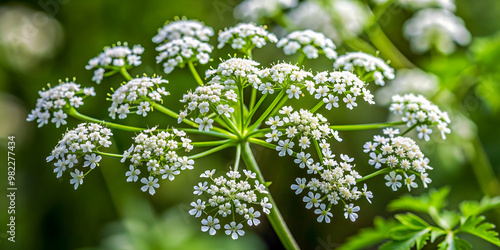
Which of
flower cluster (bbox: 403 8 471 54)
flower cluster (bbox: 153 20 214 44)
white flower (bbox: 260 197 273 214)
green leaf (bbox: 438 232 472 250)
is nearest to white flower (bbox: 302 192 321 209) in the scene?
white flower (bbox: 260 197 273 214)

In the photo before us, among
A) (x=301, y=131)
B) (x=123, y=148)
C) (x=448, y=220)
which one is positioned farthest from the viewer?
(x=123, y=148)

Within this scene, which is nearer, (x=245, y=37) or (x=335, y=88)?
(x=335, y=88)

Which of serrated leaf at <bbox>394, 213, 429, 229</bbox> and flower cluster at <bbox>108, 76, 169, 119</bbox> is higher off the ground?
flower cluster at <bbox>108, 76, 169, 119</bbox>

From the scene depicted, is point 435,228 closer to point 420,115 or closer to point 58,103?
point 420,115

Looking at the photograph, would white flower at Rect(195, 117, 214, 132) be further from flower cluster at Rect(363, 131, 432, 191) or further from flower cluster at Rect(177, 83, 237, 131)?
flower cluster at Rect(363, 131, 432, 191)

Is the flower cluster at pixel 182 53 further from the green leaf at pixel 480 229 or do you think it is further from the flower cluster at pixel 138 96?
the green leaf at pixel 480 229

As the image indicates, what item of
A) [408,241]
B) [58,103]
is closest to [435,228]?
[408,241]

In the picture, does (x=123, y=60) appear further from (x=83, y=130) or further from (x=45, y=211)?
(x=45, y=211)
